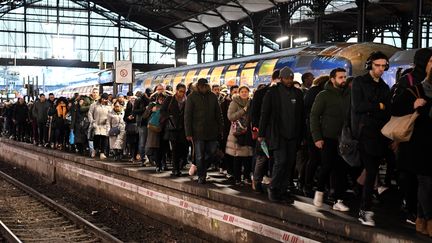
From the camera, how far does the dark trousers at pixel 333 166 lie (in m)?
6.60

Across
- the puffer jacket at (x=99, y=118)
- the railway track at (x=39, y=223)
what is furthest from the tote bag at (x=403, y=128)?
the puffer jacket at (x=99, y=118)

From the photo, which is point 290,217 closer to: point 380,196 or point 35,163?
point 380,196

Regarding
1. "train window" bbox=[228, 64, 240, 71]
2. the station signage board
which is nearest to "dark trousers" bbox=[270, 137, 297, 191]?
the station signage board

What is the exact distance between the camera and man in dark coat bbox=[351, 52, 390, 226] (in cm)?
555

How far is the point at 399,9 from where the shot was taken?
101 ft

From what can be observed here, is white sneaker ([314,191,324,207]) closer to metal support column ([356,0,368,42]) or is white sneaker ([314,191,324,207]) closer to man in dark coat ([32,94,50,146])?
man in dark coat ([32,94,50,146])

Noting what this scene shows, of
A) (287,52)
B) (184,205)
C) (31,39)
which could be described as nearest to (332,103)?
(184,205)

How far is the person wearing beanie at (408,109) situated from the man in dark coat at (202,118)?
3552mm

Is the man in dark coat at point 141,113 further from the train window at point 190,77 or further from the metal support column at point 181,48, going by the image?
the metal support column at point 181,48

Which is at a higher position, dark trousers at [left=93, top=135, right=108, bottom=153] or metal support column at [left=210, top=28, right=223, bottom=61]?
metal support column at [left=210, top=28, right=223, bottom=61]

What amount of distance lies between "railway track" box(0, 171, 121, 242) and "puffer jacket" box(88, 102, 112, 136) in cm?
207

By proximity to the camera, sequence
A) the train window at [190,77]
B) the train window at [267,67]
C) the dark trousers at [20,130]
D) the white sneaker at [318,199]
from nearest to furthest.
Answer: the white sneaker at [318,199], the train window at [267,67], the train window at [190,77], the dark trousers at [20,130]

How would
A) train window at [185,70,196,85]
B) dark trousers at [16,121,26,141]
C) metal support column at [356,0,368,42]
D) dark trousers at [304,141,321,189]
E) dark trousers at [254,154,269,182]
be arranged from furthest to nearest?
metal support column at [356,0,368,42], dark trousers at [16,121,26,141], train window at [185,70,196,85], dark trousers at [254,154,269,182], dark trousers at [304,141,321,189]

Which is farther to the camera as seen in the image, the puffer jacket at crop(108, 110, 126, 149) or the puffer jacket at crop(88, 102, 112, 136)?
the puffer jacket at crop(88, 102, 112, 136)
